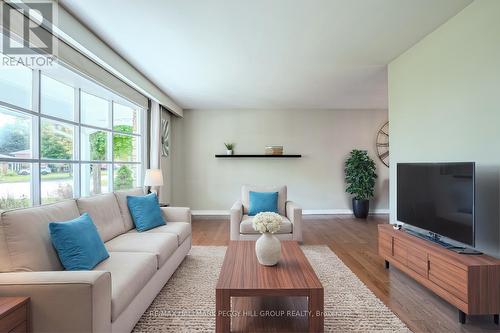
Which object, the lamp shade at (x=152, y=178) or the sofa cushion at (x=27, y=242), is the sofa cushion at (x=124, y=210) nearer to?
the lamp shade at (x=152, y=178)

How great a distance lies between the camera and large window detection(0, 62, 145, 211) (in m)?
2.21

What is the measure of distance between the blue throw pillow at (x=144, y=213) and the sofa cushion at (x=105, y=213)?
157 millimetres

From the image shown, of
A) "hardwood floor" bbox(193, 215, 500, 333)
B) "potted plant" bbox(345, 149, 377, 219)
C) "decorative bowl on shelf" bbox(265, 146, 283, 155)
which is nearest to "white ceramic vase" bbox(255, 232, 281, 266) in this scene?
"hardwood floor" bbox(193, 215, 500, 333)

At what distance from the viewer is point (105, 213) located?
255 centimetres

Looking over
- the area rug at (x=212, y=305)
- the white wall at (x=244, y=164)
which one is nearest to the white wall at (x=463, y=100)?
the area rug at (x=212, y=305)

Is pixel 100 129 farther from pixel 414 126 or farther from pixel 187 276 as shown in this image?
pixel 414 126

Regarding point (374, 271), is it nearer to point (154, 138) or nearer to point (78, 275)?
point (78, 275)

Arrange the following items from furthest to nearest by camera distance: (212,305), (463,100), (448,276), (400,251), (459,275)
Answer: (400,251)
(463,100)
(212,305)
(448,276)
(459,275)

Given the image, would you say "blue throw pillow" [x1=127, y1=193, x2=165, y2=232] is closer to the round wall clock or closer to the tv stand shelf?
the tv stand shelf

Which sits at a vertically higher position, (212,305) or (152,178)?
(152,178)

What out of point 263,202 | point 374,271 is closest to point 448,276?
point 374,271

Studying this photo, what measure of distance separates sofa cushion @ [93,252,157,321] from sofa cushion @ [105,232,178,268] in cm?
11

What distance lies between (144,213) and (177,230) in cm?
44

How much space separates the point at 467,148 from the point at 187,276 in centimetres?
301
